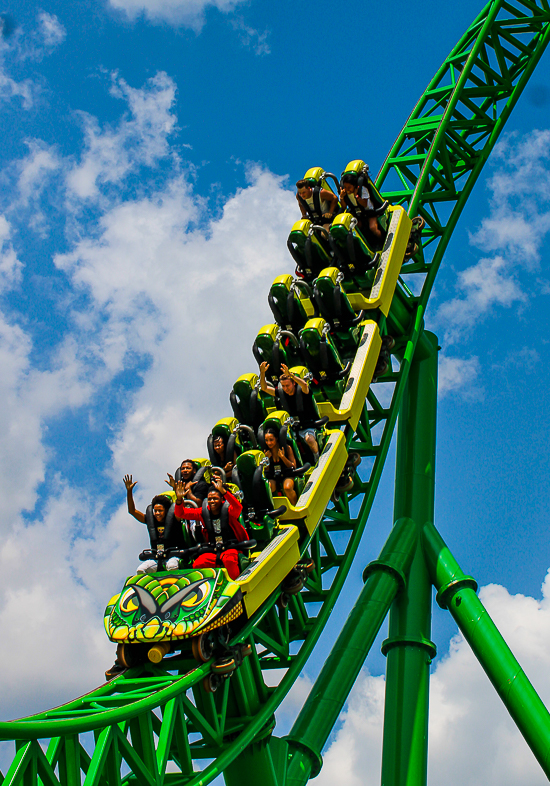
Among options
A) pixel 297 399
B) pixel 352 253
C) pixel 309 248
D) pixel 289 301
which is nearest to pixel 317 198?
pixel 309 248

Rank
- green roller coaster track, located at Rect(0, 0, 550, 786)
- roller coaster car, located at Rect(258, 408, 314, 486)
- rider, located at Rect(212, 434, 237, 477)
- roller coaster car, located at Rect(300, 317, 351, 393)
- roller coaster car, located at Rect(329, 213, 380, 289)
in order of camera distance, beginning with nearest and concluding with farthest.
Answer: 1. green roller coaster track, located at Rect(0, 0, 550, 786)
2. roller coaster car, located at Rect(258, 408, 314, 486)
3. rider, located at Rect(212, 434, 237, 477)
4. roller coaster car, located at Rect(300, 317, 351, 393)
5. roller coaster car, located at Rect(329, 213, 380, 289)

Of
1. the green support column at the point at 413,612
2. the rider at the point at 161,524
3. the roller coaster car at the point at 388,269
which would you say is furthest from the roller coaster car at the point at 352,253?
the rider at the point at 161,524

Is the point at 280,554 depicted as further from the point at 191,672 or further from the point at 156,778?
the point at 156,778

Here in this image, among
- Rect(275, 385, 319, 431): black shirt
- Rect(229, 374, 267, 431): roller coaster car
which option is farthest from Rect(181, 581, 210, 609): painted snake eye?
Rect(229, 374, 267, 431): roller coaster car

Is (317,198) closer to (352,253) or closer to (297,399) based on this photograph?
(352,253)

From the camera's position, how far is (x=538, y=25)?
13578 millimetres

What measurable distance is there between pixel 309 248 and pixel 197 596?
18.3 ft

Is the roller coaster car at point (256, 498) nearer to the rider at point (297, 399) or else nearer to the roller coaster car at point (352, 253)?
the rider at point (297, 399)

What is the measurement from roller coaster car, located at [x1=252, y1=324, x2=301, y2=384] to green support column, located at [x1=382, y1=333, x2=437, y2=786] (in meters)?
2.07

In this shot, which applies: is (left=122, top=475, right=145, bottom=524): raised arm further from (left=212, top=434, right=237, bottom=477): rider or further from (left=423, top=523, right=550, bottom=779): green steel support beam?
(left=423, top=523, right=550, bottom=779): green steel support beam

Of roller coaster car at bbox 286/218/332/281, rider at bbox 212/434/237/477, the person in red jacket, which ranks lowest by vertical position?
the person in red jacket

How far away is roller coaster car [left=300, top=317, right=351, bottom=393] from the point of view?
9391mm

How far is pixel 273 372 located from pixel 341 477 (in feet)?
4.32

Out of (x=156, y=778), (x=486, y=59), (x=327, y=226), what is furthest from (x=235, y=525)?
(x=486, y=59)
